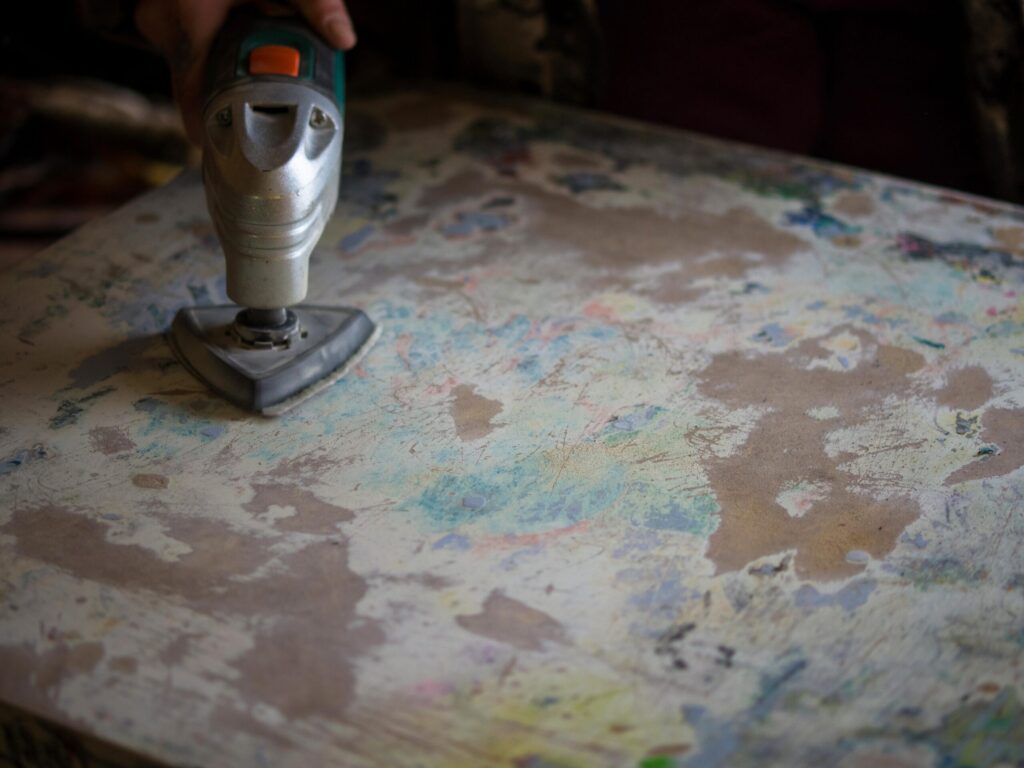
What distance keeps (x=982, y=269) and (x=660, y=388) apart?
0.43 m

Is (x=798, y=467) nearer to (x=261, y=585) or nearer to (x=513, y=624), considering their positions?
(x=513, y=624)

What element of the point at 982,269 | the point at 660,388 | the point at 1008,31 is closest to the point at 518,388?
the point at 660,388

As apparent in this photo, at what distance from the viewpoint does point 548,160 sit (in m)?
1.39

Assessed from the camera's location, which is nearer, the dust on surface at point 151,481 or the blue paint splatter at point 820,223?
the dust on surface at point 151,481

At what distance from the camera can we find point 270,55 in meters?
1.02

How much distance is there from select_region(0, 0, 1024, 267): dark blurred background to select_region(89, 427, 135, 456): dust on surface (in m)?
0.75

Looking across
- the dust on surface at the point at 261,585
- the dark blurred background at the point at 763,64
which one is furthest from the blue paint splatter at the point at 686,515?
the dark blurred background at the point at 763,64

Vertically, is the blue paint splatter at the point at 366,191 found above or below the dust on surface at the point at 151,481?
above

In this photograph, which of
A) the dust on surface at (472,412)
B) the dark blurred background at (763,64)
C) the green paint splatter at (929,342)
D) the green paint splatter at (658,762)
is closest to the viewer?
the green paint splatter at (658,762)

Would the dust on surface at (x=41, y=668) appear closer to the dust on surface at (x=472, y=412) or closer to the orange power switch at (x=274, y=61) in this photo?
the dust on surface at (x=472, y=412)

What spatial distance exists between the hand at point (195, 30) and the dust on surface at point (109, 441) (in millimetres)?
313

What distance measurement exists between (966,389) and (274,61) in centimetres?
70

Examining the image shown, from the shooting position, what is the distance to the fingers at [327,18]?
1.13 meters

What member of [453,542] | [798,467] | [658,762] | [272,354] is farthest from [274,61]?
[658,762]
